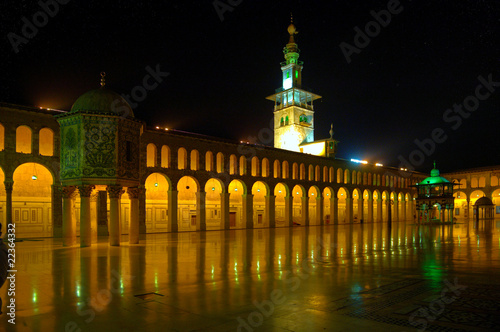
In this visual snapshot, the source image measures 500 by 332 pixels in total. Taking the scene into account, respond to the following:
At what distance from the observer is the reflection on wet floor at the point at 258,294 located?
6086 millimetres

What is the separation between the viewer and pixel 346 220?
5262 cm

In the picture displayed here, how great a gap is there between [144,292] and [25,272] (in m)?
5.10

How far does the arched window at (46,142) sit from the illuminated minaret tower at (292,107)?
1483 inches

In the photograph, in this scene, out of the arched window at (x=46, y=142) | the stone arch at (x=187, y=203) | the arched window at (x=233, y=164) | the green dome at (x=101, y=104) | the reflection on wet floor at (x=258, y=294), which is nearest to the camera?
the reflection on wet floor at (x=258, y=294)

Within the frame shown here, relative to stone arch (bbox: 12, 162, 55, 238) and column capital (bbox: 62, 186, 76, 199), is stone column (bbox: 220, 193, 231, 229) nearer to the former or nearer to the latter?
stone arch (bbox: 12, 162, 55, 238)

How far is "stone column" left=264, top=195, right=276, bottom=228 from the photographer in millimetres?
41969

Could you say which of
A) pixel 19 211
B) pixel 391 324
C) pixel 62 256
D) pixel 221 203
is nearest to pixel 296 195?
pixel 221 203

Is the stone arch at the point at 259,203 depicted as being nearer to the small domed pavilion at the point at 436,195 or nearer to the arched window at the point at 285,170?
the arched window at the point at 285,170

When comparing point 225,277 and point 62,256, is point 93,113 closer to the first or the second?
point 62,256

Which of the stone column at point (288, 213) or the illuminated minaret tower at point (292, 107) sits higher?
the illuminated minaret tower at point (292, 107)

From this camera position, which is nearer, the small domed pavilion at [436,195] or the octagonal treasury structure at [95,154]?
the octagonal treasury structure at [95,154]

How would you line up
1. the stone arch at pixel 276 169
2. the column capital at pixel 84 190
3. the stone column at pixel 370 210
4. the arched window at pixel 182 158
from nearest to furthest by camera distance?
1. the column capital at pixel 84 190
2. the arched window at pixel 182 158
3. the stone arch at pixel 276 169
4. the stone column at pixel 370 210

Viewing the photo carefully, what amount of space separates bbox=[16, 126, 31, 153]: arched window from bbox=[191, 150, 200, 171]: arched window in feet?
43.8

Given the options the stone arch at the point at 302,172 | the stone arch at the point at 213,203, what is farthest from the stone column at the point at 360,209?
the stone arch at the point at 213,203
